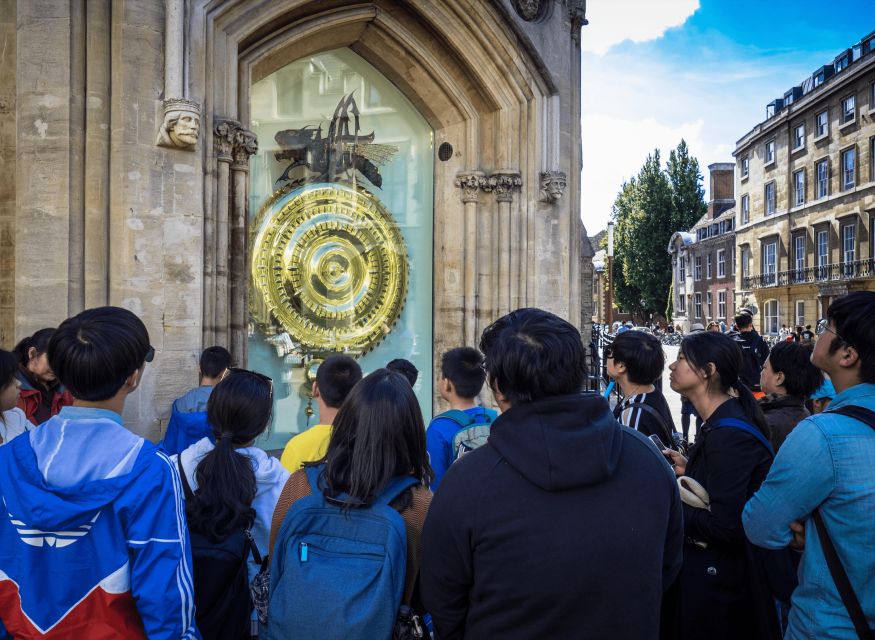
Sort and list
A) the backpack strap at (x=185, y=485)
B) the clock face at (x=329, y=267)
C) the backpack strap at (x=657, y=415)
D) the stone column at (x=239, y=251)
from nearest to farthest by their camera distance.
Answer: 1. the backpack strap at (x=185, y=485)
2. the backpack strap at (x=657, y=415)
3. the stone column at (x=239, y=251)
4. the clock face at (x=329, y=267)

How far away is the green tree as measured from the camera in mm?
46875

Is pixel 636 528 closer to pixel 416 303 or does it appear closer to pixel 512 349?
pixel 512 349

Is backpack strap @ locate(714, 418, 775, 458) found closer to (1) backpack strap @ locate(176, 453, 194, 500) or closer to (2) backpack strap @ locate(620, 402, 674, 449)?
(2) backpack strap @ locate(620, 402, 674, 449)

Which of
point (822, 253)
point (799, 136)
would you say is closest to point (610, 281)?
point (822, 253)

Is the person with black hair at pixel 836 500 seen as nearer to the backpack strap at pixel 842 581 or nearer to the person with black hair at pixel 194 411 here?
the backpack strap at pixel 842 581

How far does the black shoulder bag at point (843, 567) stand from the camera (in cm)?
189

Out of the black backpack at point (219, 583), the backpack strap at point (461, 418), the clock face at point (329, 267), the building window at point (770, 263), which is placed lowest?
the black backpack at point (219, 583)

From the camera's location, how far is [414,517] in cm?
198

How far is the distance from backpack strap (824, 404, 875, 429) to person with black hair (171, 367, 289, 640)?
5.95 feet

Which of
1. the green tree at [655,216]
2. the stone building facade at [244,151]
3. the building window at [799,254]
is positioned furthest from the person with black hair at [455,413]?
the green tree at [655,216]

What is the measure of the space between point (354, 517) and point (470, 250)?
19.6ft

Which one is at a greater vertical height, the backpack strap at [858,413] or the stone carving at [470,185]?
the stone carving at [470,185]

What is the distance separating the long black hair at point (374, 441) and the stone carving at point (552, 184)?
5.90m

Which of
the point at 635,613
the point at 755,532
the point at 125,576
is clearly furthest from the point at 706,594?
the point at 125,576
